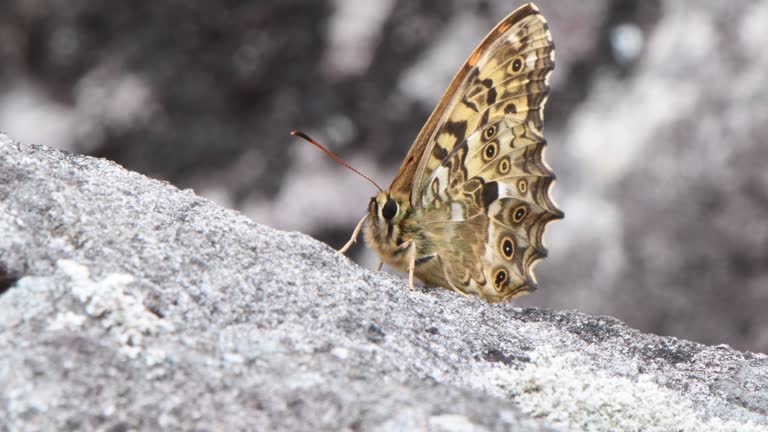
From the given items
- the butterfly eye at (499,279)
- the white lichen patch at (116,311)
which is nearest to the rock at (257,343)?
the white lichen patch at (116,311)

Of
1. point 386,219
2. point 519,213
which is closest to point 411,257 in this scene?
point 386,219

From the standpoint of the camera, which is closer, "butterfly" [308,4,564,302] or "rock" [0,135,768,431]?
→ "rock" [0,135,768,431]

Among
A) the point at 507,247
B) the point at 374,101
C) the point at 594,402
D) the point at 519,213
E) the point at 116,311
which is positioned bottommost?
the point at 116,311

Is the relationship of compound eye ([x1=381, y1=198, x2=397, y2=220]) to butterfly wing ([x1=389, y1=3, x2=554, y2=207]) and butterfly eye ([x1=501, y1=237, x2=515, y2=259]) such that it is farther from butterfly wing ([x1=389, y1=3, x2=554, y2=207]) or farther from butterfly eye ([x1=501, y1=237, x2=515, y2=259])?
butterfly eye ([x1=501, y1=237, x2=515, y2=259])

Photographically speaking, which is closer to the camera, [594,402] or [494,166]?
[594,402]

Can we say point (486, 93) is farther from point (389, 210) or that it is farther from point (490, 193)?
point (389, 210)

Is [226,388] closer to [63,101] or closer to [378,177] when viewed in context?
[378,177]

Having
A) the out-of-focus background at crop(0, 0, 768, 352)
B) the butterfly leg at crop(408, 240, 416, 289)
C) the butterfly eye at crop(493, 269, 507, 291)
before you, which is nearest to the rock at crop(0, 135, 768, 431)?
the butterfly leg at crop(408, 240, 416, 289)
